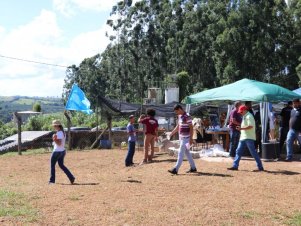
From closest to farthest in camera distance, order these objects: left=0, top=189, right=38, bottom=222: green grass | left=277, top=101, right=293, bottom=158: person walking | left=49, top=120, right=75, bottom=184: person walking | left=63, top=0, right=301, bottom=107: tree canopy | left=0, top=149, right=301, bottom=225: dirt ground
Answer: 1. left=0, top=149, right=301, bottom=225: dirt ground
2. left=0, top=189, right=38, bottom=222: green grass
3. left=49, top=120, right=75, bottom=184: person walking
4. left=277, top=101, right=293, bottom=158: person walking
5. left=63, top=0, right=301, bottom=107: tree canopy

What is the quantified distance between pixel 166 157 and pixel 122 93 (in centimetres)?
4974

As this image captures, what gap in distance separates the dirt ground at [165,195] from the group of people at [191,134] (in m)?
0.42

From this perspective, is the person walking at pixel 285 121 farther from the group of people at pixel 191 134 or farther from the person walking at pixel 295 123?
the person walking at pixel 295 123

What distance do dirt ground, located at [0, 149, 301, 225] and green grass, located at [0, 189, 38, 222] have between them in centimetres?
10

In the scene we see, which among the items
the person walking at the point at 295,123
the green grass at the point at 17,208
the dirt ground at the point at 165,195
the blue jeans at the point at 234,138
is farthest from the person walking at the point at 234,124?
the green grass at the point at 17,208

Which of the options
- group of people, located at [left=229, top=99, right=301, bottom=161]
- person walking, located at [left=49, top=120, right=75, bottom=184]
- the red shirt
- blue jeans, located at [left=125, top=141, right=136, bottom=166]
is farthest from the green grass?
group of people, located at [left=229, top=99, right=301, bottom=161]

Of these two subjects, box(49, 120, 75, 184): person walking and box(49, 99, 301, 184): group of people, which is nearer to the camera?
box(49, 120, 75, 184): person walking

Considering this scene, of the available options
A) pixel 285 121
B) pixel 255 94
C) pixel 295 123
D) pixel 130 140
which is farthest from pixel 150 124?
pixel 285 121

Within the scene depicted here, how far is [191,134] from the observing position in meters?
10.5

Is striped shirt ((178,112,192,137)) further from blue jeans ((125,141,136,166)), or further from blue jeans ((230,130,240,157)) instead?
blue jeans ((230,130,240,157))

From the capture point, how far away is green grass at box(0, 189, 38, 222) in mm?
6559

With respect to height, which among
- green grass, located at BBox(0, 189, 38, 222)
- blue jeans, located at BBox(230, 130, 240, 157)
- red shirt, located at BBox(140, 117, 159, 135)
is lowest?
green grass, located at BBox(0, 189, 38, 222)

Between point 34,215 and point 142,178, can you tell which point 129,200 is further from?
point 142,178

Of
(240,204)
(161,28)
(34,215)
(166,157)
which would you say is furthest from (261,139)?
(161,28)
